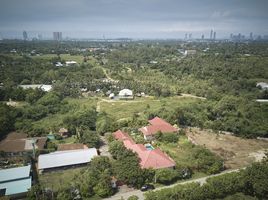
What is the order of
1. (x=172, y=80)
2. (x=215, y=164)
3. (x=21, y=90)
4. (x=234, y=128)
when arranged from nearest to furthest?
(x=215, y=164) → (x=234, y=128) → (x=21, y=90) → (x=172, y=80)

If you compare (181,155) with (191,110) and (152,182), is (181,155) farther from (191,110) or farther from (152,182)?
(191,110)

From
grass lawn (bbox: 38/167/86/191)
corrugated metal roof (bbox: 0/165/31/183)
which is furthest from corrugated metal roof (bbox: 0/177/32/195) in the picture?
grass lawn (bbox: 38/167/86/191)

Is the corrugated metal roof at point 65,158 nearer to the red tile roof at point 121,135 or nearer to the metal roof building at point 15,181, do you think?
the metal roof building at point 15,181

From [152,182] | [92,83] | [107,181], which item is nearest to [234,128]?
[152,182]

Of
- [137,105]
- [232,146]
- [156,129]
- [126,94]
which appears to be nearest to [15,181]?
[156,129]

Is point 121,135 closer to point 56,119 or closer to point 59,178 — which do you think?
point 59,178

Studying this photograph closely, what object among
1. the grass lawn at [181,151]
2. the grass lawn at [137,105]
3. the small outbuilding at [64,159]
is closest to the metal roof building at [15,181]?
the small outbuilding at [64,159]

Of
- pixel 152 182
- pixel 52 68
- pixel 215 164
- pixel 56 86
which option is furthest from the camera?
pixel 52 68

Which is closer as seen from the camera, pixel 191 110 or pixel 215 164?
pixel 215 164
